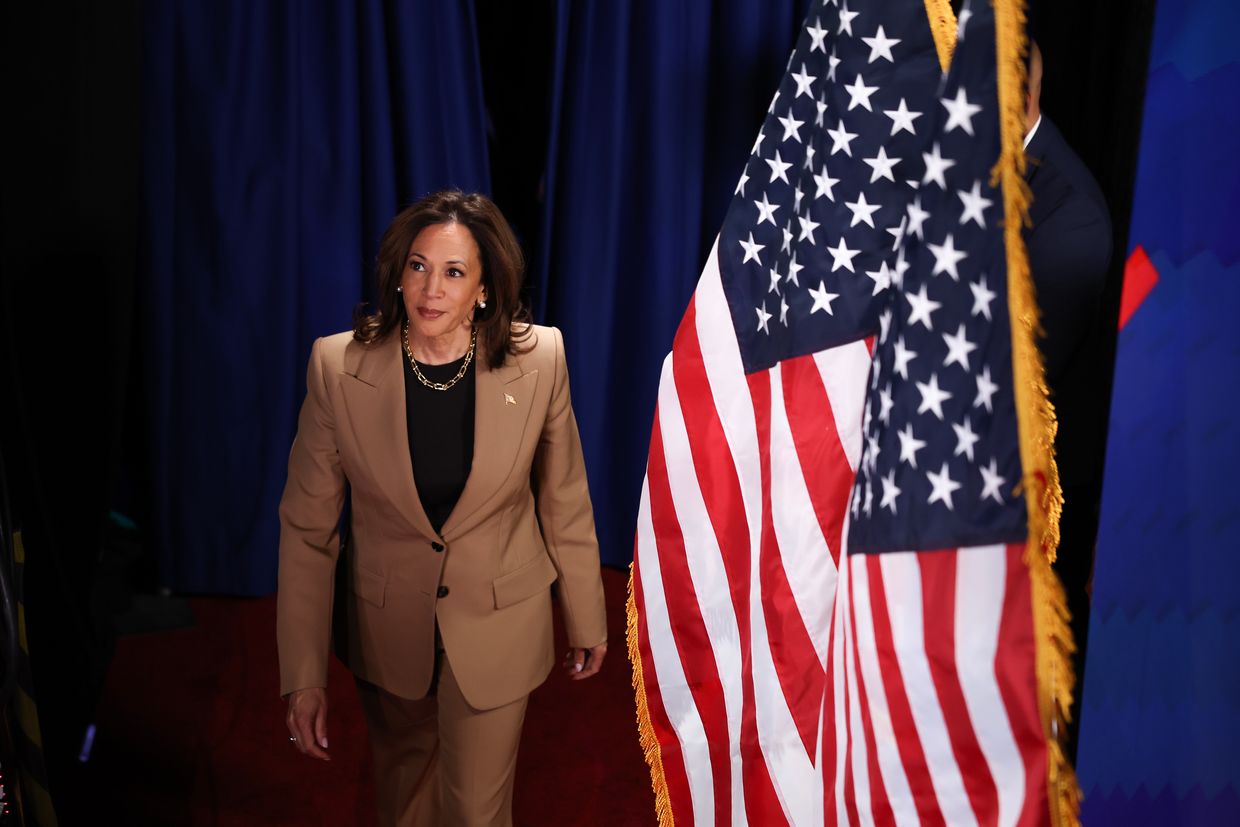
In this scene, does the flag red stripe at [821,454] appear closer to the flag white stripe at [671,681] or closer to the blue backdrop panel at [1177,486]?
the flag white stripe at [671,681]

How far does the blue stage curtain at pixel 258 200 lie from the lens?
13.4 ft

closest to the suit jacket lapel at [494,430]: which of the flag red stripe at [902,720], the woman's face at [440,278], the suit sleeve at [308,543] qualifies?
the woman's face at [440,278]

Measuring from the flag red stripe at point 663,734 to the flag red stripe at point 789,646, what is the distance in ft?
0.87

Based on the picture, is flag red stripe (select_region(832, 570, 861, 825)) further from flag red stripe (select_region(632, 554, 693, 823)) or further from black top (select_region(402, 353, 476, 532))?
black top (select_region(402, 353, 476, 532))

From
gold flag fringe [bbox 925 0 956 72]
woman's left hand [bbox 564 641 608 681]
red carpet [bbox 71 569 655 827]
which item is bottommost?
red carpet [bbox 71 569 655 827]

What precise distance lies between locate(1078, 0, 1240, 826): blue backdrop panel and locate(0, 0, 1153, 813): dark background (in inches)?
35.5

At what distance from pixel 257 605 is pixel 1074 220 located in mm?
3148

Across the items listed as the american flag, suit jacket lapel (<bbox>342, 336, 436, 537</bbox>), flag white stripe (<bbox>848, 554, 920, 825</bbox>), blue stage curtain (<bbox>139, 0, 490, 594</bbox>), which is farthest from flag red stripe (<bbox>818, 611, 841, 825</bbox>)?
blue stage curtain (<bbox>139, 0, 490, 594</bbox>)

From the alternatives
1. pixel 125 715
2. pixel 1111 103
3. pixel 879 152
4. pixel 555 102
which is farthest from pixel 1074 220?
pixel 125 715

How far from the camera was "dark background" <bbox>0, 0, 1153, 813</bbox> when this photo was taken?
9.38 ft

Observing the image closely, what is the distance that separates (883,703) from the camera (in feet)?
5.27

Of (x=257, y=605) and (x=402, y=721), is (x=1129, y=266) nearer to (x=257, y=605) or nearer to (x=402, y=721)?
(x=402, y=721)

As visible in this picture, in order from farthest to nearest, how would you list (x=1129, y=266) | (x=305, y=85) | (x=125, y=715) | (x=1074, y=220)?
1. (x=305, y=85)
2. (x=125, y=715)
3. (x=1074, y=220)
4. (x=1129, y=266)

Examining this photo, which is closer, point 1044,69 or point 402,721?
point 402,721
